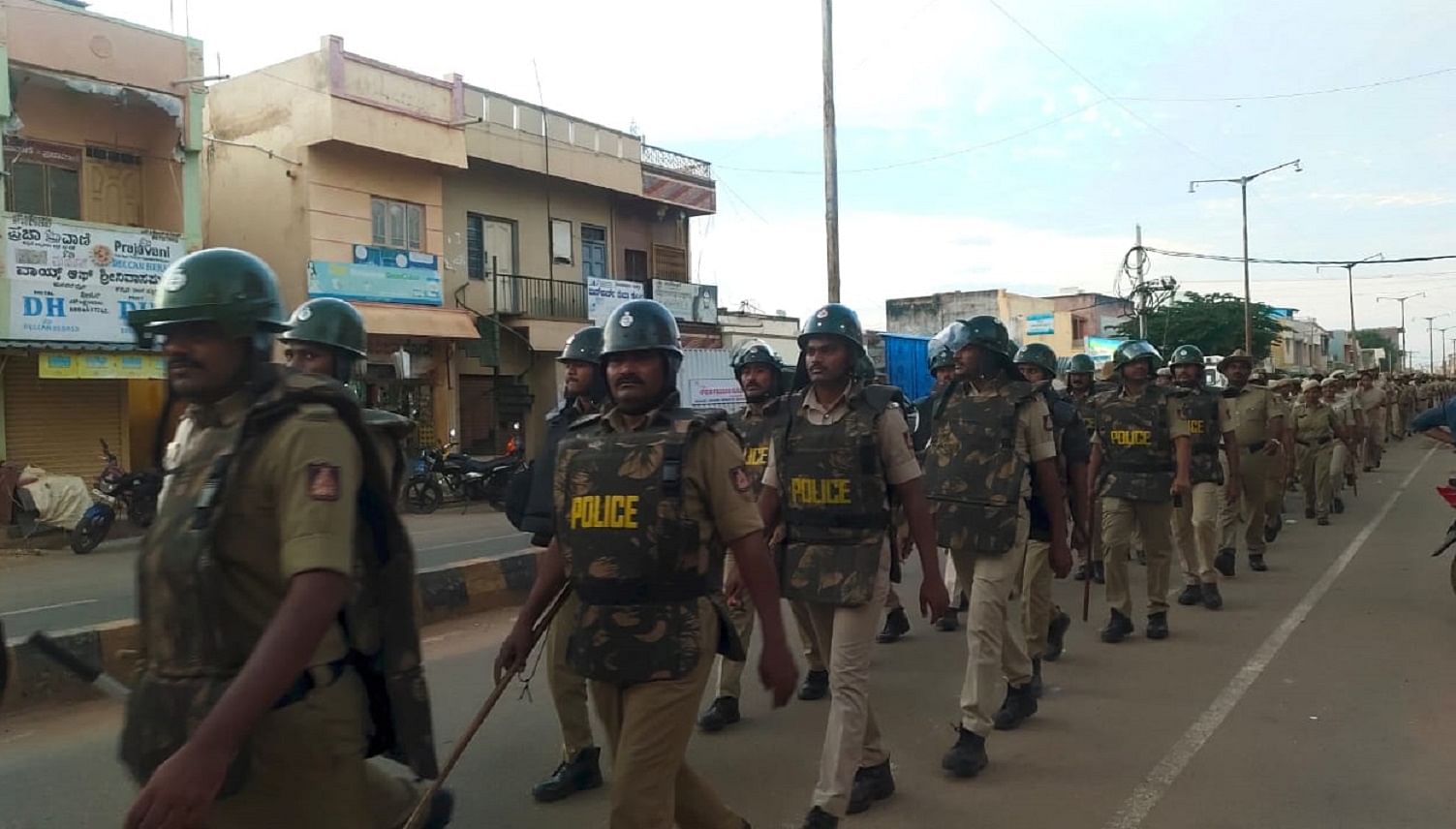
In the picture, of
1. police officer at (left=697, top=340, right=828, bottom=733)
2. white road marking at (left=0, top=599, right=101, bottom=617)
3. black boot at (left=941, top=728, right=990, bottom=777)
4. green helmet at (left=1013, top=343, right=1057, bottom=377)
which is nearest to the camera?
black boot at (left=941, top=728, right=990, bottom=777)

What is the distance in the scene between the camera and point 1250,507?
1011cm

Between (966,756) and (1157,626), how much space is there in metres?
3.00

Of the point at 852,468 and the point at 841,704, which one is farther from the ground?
the point at 852,468

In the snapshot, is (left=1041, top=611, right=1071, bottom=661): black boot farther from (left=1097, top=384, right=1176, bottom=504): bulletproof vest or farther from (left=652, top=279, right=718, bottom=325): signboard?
(left=652, top=279, right=718, bottom=325): signboard

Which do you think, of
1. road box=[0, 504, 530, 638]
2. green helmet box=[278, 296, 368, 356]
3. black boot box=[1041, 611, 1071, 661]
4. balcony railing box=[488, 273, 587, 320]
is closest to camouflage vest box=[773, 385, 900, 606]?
green helmet box=[278, 296, 368, 356]

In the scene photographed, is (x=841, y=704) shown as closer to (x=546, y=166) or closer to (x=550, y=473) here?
(x=550, y=473)

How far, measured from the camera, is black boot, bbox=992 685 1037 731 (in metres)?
5.16

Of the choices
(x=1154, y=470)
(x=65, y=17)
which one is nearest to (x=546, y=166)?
(x=65, y=17)

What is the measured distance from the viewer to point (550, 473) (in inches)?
169

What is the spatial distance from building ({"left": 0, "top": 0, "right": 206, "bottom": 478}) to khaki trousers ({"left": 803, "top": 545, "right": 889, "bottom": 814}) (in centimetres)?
1260

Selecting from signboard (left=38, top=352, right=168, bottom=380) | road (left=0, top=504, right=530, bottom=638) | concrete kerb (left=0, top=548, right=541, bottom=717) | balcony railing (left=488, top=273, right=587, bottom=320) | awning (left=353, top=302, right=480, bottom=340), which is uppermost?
balcony railing (left=488, top=273, right=587, bottom=320)

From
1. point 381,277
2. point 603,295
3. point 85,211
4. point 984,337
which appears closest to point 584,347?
point 984,337

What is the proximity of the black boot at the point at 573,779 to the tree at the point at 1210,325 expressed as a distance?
4082cm

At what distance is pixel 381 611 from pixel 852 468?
221cm
